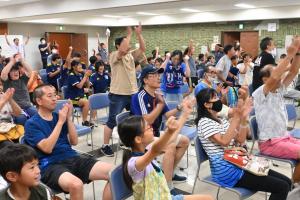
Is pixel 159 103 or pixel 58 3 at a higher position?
pixel 58 3

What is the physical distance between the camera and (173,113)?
10.7 feet

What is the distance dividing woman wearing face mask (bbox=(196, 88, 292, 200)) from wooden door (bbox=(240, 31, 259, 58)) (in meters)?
9.76

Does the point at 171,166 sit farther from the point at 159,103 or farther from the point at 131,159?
the point at 131,159

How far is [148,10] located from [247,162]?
8723 millimetres

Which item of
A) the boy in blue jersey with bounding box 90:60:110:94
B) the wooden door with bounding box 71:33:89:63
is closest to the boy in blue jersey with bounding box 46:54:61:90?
the boy in blue jersey with bounding box 90:60:110:94

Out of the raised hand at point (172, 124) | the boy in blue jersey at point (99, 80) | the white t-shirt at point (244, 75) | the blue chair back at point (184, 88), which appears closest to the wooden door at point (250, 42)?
the white t-shirt at point (244, 75)

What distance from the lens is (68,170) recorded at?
236cm

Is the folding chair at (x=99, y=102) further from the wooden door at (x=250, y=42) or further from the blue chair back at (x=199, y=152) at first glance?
the wooden door at (x=250, y=42)

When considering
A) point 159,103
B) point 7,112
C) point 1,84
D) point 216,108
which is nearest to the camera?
point 216,108

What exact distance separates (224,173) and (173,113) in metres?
1.01

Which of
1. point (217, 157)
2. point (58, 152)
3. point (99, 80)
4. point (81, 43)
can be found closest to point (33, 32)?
point (81, 43)

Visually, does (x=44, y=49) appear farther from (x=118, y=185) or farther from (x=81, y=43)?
(x=118, y=185)

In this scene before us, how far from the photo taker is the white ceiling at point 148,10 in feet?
26.9

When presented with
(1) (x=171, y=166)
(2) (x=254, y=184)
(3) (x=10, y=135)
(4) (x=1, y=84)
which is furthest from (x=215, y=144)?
(4) (x=1, y=84)
